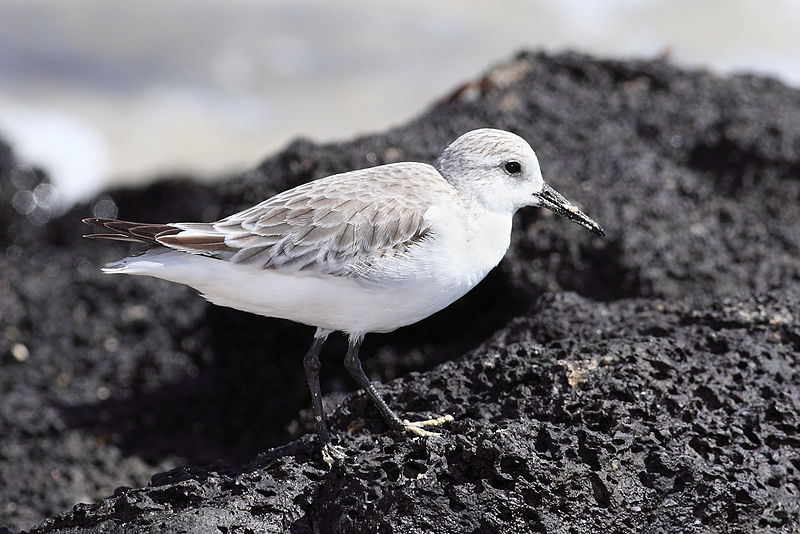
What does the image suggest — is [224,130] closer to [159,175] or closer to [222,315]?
[159,175]

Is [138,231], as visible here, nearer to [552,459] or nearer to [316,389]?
[316,389]

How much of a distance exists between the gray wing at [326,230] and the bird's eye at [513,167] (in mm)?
371

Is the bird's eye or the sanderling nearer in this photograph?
the sanderling

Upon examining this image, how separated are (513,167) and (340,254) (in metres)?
0.98

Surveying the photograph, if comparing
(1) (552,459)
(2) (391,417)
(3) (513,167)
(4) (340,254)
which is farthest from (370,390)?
(3) (513,167)

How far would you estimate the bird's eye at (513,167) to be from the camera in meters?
4.52

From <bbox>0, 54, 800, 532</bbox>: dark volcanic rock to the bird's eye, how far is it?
802 mm

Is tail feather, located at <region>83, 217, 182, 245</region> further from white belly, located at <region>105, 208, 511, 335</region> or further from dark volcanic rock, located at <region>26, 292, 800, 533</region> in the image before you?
dark volcanic rock, located at <region>26, 292, 800, 533</region>

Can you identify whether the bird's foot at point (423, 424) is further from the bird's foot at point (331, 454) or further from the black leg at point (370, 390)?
the bird's foot at point (331, 454)

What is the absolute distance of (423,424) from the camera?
4.16 meters

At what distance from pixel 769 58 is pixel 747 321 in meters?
11.9

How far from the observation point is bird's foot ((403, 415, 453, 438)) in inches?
157

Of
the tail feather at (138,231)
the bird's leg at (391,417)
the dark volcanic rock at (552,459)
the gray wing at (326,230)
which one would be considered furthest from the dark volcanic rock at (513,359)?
the tail feather at (138,231)

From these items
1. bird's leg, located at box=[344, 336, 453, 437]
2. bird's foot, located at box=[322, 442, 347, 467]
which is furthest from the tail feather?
bird's foot, located at box=[322, 442, 347, 467]
